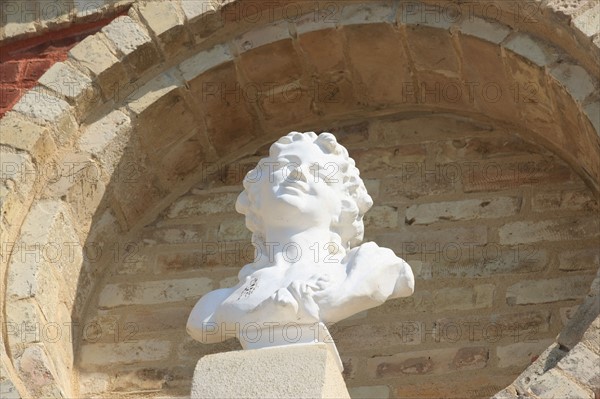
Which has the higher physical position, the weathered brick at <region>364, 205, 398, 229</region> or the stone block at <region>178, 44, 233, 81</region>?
the stone block at <region>178, 44, 233, 81</region>

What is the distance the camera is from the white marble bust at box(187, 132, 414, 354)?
5.25 metres

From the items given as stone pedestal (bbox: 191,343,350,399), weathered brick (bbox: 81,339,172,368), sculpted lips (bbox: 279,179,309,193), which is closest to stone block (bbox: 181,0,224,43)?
weathered brick (bbox: 81,339,172,368)

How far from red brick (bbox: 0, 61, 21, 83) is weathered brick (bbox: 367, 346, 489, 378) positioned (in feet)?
→ 6.56

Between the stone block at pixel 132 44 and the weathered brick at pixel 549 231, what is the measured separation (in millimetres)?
1597

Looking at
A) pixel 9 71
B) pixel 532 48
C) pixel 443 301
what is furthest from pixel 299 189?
pixel 9 71

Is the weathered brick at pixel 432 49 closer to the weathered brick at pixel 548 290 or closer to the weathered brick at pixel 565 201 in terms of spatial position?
the weathered brick at pixel 565 201

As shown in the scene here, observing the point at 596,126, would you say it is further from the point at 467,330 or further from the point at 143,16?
the point at 143,16

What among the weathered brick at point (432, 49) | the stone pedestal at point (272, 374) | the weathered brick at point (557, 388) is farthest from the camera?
the weathered brick at point (432, 49)

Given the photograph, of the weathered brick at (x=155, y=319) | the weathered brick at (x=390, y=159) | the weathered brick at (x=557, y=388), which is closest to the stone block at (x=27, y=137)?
the weathered brick at (x=155, y=319)

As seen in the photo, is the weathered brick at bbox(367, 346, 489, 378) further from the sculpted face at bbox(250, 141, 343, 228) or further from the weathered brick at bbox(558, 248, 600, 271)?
the sculpted face at bbox(250, 141, 343, 228)

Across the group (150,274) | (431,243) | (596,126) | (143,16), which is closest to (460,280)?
(431,243)

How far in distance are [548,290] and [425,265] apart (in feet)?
1.64

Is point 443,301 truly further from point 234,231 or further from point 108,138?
point 108,138

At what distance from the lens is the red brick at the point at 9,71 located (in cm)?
723
